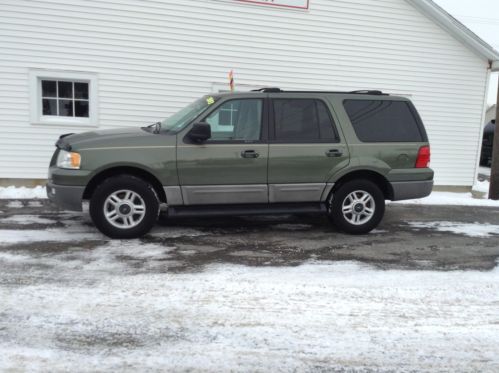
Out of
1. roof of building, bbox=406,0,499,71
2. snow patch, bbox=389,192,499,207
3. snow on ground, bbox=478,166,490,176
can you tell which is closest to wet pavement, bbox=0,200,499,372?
snow patch, bbox=389,192,499,207

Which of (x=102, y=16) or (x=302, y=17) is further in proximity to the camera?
(x=302, y=17)

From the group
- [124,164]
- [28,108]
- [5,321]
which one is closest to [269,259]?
Result: [124,164]

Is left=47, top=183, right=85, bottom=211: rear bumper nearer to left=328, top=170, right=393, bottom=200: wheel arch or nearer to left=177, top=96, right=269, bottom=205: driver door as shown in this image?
left=177, top=96, right=269, bottom=205: driver door

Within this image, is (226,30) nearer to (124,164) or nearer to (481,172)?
(124,164)

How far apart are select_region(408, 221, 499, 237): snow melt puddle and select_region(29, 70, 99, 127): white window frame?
21.4ft

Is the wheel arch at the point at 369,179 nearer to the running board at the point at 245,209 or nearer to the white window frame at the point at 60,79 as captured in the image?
the running board at the point at 245,209

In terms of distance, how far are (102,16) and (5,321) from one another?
7.13 metres

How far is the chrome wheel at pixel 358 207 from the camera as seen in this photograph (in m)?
6.30

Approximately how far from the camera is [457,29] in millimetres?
10578

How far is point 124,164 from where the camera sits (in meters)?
5.52

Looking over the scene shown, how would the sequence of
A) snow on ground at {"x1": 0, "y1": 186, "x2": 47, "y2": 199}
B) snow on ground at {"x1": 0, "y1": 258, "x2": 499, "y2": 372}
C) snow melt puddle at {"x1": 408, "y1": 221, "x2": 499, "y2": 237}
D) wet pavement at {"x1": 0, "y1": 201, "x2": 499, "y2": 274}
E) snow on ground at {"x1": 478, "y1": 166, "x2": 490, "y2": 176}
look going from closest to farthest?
snow on ground at {"x1": 0, "y1": 258, "x2": 499, "y2": 372} → wet pavement at {"x1": 0, "y1": 201, "x2": 499, "y2": 274} → snow melt puddle at {"x1": 408, "y1": 221, "x2": 499, "y2": 237} → snow on ground at {"x1": 0, "y1": 186, "x2": 47, "y2": 199} → snow on ground at {"x1": 478, "y1": 166, "x2": 490, "y2": 176}

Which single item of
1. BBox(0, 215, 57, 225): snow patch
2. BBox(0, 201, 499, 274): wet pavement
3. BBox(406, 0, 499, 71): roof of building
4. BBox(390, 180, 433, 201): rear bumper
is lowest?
BBox(0, 201, 499, 274): wet pavement

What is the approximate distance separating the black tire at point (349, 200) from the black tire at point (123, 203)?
7.97 feet

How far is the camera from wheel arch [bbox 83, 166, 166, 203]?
5576 millimetres
